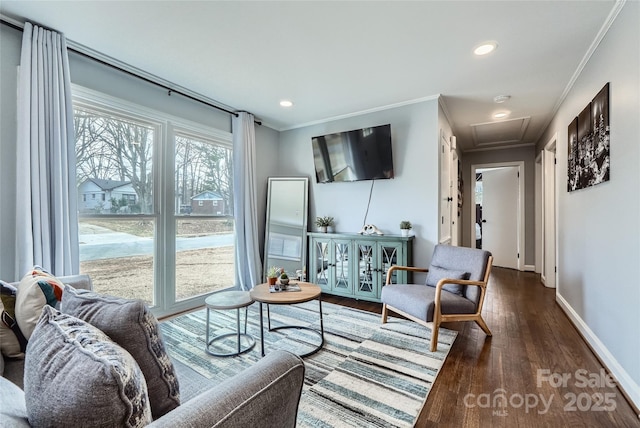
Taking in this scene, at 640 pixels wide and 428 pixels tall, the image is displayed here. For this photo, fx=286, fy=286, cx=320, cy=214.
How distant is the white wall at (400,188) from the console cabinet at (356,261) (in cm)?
27

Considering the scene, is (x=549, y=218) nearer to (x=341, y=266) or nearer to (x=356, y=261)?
(x=356, y=261)

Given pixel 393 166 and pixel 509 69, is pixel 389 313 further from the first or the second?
pixel 509 69

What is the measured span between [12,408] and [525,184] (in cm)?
667

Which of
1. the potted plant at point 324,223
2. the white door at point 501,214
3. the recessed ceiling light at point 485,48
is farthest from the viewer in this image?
the white door at point 501,214

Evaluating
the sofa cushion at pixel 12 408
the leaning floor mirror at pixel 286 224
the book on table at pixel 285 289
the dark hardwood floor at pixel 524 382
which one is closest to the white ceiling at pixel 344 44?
the leaning floor mirror at pixel 286 224

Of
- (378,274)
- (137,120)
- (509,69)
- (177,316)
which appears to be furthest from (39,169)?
(509,69)

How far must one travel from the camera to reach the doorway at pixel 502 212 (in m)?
5.47

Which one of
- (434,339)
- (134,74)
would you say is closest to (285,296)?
(434,339)

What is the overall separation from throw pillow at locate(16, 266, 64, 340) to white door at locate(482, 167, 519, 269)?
6551 millimetres

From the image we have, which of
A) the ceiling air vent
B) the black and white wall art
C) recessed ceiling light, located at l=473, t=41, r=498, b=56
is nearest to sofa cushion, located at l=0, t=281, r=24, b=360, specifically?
recessed ceiling light, located at l=473, t=41, r=498, b=56

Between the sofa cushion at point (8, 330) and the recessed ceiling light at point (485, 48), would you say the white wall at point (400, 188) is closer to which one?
the recessed ceiling light at point (485, 48)

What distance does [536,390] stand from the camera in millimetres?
1786

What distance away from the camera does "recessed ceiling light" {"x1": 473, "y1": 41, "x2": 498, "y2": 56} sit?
2.26 meters

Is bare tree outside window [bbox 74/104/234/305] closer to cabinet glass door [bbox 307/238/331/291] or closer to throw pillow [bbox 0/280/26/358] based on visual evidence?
cabinet glass door [bbox 307/238/331/291]
